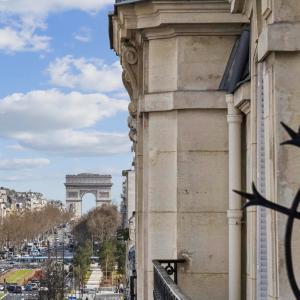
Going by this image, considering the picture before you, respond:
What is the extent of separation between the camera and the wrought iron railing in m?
7.62

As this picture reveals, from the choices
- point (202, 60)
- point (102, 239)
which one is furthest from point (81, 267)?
point (202, 60)

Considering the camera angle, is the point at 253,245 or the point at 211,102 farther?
the point at 211,102

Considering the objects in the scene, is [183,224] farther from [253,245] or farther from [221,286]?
[253,245]

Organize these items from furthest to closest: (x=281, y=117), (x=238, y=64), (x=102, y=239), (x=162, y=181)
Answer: (x=102, y=239), (x=162, y=181), (x=238, y=64), (x=281, y=117)

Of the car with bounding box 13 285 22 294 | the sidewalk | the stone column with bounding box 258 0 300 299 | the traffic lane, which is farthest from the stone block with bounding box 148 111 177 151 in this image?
the sidewalk

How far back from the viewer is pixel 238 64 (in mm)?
10602

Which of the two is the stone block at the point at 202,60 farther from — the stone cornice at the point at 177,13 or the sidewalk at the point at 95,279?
the sidewalk at the point at 95,279

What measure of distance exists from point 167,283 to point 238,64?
127 inches

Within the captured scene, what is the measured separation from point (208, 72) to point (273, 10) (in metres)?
5.37

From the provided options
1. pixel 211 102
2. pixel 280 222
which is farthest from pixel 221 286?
pixel 280 222

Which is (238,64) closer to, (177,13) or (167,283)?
(177,13)

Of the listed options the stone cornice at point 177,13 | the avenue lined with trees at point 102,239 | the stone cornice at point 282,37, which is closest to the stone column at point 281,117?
the stone cornice at point 282,37

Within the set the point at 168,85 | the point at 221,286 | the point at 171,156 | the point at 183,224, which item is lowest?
the point at 221,286

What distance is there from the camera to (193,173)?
11625 mm
